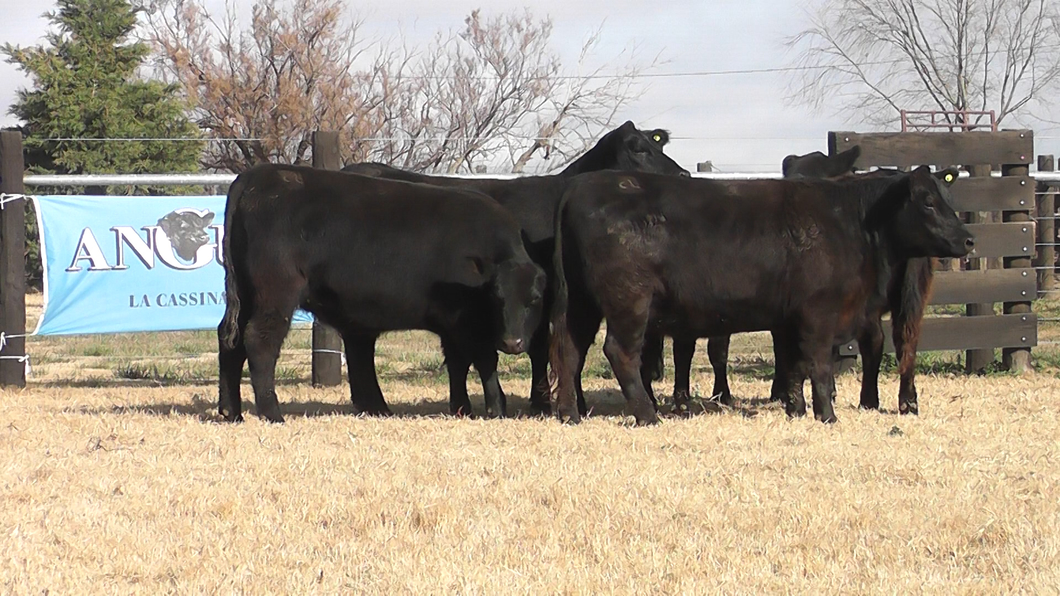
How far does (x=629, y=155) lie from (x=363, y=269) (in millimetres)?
2847

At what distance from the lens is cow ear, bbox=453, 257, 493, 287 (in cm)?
A: 878

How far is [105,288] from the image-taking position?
11.4 meters

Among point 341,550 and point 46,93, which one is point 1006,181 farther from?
point 46,93

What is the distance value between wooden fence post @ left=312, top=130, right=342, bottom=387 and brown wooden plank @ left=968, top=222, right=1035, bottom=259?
578 centimetres

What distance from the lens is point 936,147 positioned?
468 inches

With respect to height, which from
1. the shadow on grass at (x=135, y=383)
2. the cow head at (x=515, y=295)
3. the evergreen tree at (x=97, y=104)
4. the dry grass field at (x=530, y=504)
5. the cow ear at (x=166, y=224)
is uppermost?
the evergreen tree at (x=97, y=104)

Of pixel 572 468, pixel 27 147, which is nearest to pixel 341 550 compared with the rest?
pixel 572 468

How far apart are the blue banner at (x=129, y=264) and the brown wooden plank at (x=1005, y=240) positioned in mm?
6076

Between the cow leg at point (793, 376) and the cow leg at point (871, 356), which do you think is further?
the cow leg at point (871, 356)

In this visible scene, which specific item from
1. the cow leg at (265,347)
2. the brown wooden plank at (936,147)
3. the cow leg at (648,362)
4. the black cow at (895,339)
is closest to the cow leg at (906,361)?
the black cow at (895,339)

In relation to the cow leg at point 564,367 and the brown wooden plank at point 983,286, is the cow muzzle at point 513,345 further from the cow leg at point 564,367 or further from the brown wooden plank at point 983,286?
the brown wooden plank at point 983,286

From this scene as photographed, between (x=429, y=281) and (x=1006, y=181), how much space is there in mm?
6055

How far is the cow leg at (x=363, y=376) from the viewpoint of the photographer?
30.8ft

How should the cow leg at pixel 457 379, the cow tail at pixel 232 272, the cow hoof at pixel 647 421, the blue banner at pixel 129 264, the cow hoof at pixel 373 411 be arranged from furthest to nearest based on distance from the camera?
the blue banner at pixel 129 264, the cow hoof at pixel 373 411, the cow leg at pixel 457 379, the cow tail at pixel 232 272, the cow hoof at pixel 647 421
